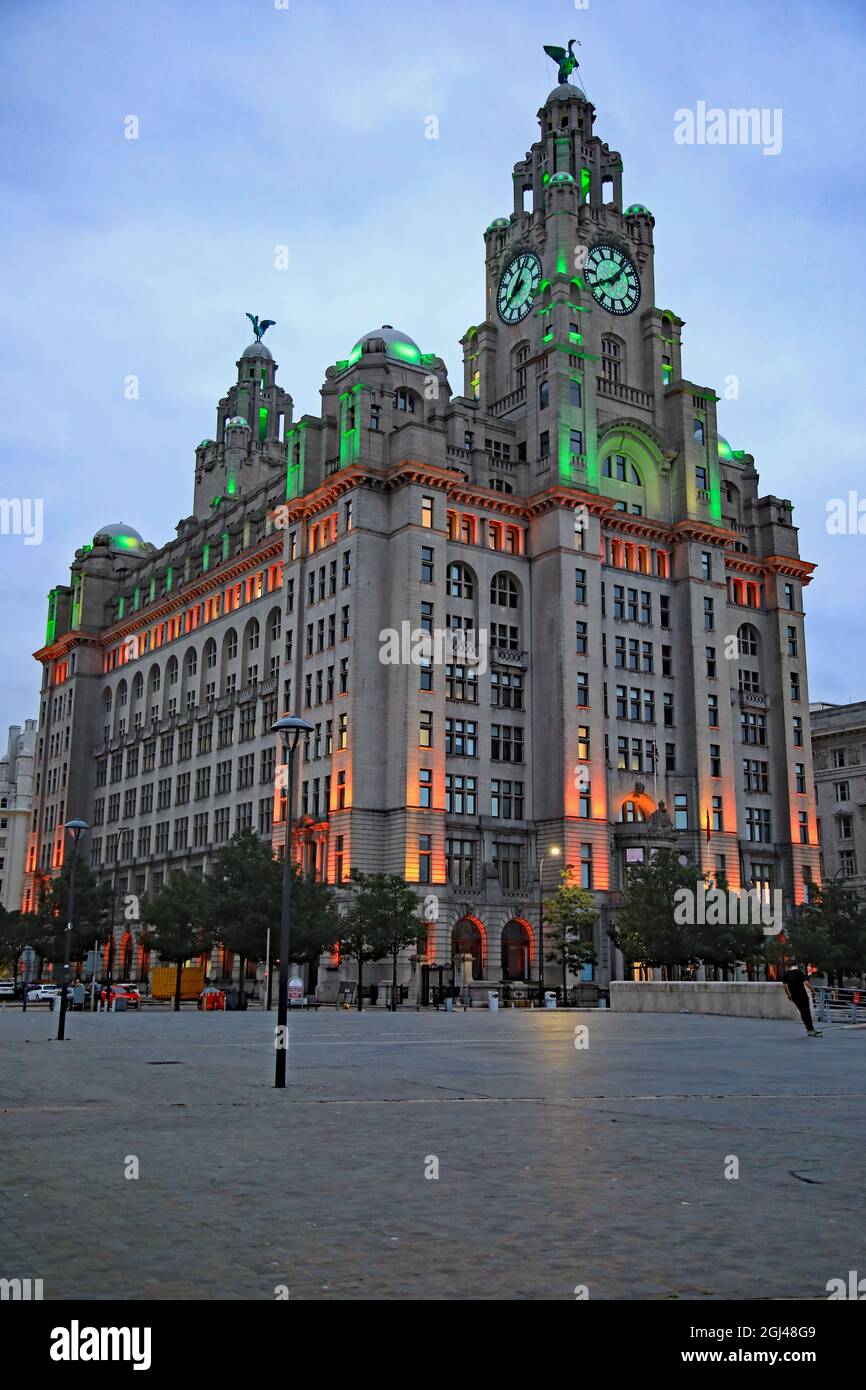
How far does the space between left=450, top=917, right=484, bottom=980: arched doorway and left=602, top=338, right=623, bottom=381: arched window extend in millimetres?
45340

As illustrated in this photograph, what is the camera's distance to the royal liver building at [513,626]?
81.1 meters

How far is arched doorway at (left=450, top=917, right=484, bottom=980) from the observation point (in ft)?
259

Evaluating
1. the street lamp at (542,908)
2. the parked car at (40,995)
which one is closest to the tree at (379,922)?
the street lamp at (542,908)

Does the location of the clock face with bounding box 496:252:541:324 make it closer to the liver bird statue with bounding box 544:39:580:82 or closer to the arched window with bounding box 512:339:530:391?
the arched window with bounding box 512:339:530:391

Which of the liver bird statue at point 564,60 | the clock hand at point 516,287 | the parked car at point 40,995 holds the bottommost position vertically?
the parked car at point 40,995

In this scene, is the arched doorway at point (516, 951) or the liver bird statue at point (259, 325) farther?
the liver bird statue at point (259, 325)

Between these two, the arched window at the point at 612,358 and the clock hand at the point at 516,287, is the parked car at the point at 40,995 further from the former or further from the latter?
the clock hand at the point at 516,287

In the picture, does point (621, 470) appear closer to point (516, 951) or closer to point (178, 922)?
point (516, 951)

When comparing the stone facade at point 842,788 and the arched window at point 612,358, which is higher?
the arched window at point 612,358

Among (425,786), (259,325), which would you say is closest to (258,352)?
(259,325)

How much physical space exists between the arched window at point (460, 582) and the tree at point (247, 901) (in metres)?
26.1
